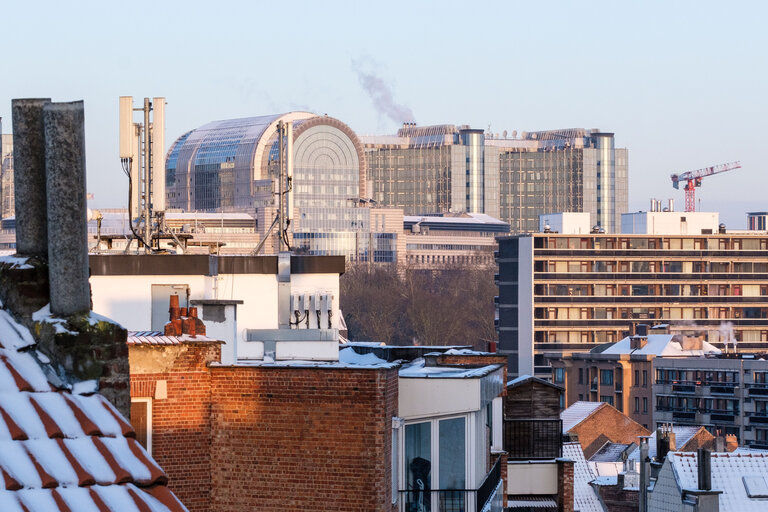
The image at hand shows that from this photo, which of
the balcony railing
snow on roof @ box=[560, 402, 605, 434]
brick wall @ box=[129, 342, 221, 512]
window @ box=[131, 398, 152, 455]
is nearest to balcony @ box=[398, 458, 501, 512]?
brick wall @ box=[129, 342, 221, 512]

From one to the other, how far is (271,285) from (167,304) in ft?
16.3

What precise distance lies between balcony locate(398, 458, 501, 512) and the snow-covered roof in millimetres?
43978

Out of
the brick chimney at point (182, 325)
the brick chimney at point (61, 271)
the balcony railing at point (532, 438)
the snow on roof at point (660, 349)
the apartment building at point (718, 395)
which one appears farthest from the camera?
the snow on roof at point (660, 349)

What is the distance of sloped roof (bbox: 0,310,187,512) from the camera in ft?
27.8

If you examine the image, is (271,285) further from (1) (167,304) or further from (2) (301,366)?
(2) (301,366)

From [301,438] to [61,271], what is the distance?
14.4m

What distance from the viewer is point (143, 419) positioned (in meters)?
23.7

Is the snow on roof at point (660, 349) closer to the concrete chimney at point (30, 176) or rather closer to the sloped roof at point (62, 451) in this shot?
the concrete chimney at point (30, 176)

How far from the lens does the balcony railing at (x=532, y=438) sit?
4159cm

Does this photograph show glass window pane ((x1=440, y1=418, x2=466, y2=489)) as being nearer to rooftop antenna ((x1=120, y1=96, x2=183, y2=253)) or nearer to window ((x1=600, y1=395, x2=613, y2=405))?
rooftop antenna ((x1=120, y1=96, x2=183, y2=253))

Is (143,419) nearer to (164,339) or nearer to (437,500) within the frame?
(164,339)

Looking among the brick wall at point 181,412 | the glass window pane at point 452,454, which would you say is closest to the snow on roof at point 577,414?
the glass window pane at point 452,454

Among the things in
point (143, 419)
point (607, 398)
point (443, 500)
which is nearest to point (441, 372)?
point (443, 500)

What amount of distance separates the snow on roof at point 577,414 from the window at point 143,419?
10362 cm
